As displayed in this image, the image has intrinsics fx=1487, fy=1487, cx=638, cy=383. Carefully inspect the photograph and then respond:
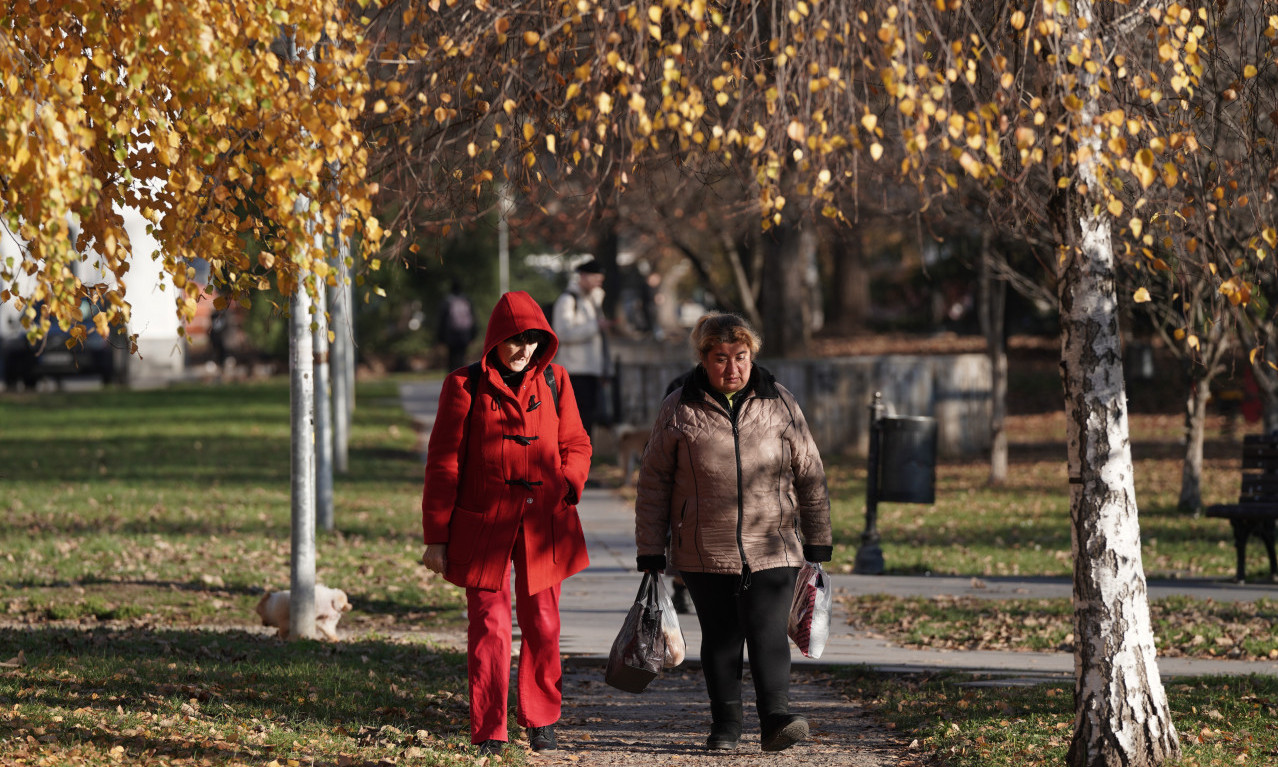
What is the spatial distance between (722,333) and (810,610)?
113cm

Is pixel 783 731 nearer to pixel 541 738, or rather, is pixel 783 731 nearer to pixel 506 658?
pixel 541 738

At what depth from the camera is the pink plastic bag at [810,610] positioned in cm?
574

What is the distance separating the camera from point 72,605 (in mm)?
8734

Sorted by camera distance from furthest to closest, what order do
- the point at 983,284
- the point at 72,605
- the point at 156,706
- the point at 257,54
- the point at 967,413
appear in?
the point at 967,413 → the point at 983,284 → the point at 72,605 → the point at 156,706 → the point at 257,54

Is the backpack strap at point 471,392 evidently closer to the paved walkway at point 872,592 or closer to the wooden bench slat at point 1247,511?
the paved walkway at point 872,592

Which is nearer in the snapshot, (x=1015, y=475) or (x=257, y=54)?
(x=257, y=54)

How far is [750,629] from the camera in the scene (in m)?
5.75

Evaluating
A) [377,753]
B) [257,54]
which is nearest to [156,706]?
[377,753]

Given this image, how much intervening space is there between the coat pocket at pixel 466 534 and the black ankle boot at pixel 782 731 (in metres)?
A: 1.31

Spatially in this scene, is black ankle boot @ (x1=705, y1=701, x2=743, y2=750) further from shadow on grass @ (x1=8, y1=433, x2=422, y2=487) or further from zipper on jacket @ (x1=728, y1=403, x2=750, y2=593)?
shadow on grass @ (x1=8, y1=433, x2=422, y2=487)

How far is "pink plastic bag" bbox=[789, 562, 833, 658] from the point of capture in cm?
574

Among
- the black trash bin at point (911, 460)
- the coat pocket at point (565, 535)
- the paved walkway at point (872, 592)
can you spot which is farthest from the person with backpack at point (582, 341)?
the coat pocket at point (565, 535)

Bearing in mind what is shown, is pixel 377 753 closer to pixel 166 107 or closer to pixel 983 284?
pixel 166 107

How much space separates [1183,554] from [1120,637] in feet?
21.6
